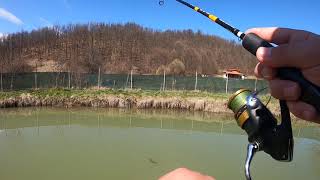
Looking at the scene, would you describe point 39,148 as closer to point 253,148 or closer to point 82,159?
point 82,159

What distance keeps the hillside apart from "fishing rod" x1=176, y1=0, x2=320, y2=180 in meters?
44.4

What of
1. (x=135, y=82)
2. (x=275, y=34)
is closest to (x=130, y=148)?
(x=275, y=34)

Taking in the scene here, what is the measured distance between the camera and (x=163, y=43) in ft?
204

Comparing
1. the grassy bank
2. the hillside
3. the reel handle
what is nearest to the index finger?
the reel handle

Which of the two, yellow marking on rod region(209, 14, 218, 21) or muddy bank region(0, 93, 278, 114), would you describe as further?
muddy bank region(0, 93, 278, 114)

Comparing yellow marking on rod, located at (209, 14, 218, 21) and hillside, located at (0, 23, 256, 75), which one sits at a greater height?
hillside, located at (0, 23, 256, 75)

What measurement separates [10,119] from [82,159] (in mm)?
6773

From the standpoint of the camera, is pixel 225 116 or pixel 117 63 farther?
pixel 117 63

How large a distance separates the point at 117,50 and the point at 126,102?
134 ft

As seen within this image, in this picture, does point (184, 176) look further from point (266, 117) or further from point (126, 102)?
point (126, 102)

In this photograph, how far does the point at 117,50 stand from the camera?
2250 inches

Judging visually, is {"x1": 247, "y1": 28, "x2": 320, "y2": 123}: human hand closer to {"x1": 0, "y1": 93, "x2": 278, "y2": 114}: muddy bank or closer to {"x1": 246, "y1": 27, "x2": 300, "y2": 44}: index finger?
{"x1": 246, "y1": 27, "x2": 300, "y2": 44}: index finger

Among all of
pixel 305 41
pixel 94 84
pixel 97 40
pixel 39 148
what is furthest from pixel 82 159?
pixel 97 40

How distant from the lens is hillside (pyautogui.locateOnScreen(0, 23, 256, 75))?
5100cm
